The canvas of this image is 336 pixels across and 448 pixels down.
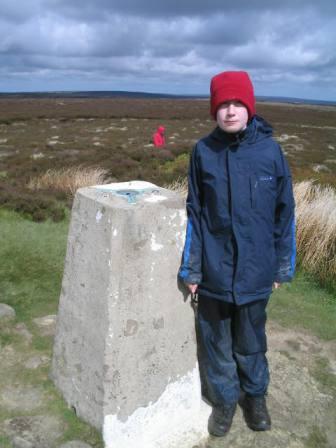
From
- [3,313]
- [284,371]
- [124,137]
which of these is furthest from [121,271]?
[124,137]

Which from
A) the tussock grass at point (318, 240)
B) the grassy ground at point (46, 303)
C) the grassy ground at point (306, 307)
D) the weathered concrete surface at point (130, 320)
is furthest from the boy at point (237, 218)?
the tussock grass at point (318, 240)

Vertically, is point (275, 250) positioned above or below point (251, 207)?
below

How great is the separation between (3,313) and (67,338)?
1407 millimetres

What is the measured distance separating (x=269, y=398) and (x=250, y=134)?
175cm

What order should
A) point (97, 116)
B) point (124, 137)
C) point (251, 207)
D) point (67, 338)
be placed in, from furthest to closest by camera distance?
point (97, 116)
point (124, 137)
point (67, 338)
point (251, 207)

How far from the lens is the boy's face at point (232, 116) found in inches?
83.4

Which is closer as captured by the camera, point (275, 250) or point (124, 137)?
point (275, 250)

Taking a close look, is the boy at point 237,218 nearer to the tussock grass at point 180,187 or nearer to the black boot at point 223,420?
the black boot at point 223,420

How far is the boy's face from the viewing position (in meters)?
2.12

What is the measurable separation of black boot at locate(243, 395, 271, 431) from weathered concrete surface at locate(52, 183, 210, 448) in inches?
12.0

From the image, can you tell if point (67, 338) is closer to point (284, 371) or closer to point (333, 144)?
point (284, 371)

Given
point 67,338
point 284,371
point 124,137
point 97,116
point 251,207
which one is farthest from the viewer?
point 97,116

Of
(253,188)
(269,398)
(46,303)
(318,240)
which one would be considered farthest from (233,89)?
(318,240)

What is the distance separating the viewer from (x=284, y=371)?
3.23 meters
